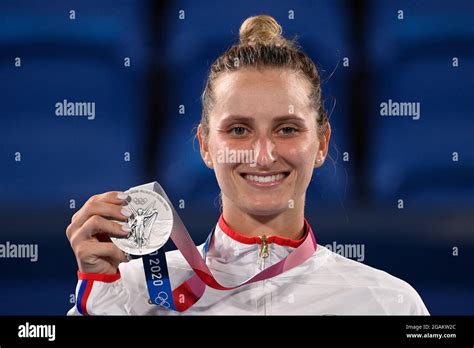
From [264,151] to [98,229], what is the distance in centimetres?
48

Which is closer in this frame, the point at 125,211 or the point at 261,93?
the point at 125,211

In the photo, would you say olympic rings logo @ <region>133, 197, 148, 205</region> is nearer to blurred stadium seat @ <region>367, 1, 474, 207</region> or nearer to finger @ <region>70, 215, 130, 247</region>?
finger @ <region>70, 215, 130, 247</region>

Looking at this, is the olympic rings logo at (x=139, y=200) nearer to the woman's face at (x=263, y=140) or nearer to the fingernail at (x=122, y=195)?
the fingernail at (x=122, y=195)

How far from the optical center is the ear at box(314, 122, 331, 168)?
2141 millimetres

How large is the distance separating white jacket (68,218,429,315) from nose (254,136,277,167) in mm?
210

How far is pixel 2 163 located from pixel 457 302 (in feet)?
4.42

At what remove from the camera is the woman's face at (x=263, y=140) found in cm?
204

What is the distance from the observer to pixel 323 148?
216 centimetres

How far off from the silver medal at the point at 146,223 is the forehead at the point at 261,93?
0.31m

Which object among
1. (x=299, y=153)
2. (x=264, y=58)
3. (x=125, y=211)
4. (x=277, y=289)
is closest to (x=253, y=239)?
(x=277, y=289)

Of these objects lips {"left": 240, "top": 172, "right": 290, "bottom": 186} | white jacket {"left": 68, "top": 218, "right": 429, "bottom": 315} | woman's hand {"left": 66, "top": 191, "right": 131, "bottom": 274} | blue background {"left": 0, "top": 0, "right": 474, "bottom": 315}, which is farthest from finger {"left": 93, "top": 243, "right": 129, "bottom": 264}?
lips {"left": 240, "top": 172, "right": 290, "bottom": 186}

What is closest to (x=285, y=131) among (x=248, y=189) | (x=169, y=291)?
(x=248, y=189)

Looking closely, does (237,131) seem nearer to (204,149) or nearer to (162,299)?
(204,149)

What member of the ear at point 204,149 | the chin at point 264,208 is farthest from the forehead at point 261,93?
the chin at point 264,208
